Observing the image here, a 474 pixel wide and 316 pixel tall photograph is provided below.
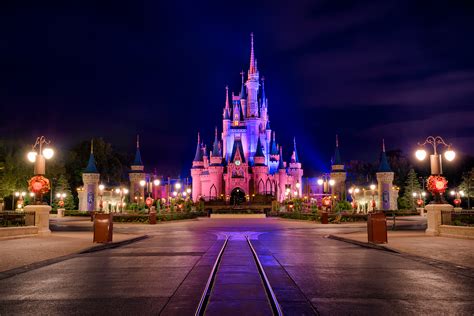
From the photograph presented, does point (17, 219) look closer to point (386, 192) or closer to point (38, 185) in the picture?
point (38, 185)

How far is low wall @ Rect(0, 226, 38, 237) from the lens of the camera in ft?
71.2

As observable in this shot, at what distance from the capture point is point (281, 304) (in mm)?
7906

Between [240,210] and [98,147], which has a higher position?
[98,147]

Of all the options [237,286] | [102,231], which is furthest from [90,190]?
[237,286]

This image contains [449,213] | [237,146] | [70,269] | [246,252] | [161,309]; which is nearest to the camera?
[161,309]

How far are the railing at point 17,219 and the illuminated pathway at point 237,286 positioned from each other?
34.7 ft

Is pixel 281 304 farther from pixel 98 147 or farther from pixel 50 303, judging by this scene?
pixel 98 147

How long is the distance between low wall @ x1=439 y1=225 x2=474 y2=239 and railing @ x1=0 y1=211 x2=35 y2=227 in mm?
18974

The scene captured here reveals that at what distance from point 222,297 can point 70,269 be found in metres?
5.36

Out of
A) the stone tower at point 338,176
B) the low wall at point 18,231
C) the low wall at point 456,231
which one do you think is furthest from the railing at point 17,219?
the stone tower at point 338,176

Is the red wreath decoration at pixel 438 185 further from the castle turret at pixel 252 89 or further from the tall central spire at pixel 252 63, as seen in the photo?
the tall central spire at pixel 252 63

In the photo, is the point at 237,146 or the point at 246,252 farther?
the point at 237,146

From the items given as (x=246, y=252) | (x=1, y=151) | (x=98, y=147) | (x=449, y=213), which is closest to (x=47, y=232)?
(x=246, y=252)

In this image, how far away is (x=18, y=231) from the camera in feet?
74.4
